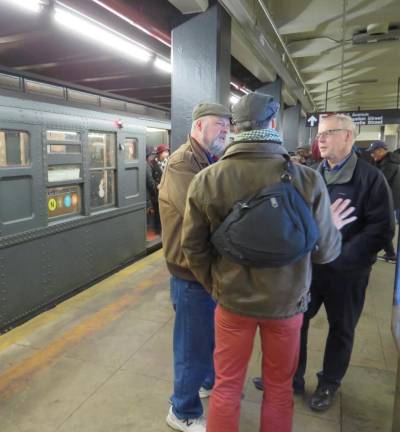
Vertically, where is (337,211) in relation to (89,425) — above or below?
above

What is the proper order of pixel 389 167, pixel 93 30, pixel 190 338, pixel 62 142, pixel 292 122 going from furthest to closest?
pixel 292 122, pixel 389 167, pixel 62 142, pixel 93 30, pixel 190 338

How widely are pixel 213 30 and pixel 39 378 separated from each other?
10.4 ft

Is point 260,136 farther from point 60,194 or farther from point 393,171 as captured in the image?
point 393,171

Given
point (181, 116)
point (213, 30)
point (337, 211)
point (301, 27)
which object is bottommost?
point (337, 211)

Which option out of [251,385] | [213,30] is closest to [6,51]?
[213,30]

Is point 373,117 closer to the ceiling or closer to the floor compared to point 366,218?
closer to the ceiling

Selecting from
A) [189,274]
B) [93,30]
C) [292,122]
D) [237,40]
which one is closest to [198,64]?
[93,30]

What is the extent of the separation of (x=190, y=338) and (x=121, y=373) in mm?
1001

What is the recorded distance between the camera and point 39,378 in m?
2.63

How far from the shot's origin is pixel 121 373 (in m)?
2.68

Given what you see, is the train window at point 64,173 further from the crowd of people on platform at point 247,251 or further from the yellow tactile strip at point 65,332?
Result: the crowd of people on platform at point 247,251

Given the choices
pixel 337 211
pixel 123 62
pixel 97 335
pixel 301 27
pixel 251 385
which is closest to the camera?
pixel 337 211

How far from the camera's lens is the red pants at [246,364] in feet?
5.21

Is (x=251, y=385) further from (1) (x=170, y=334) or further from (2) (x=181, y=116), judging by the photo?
(2) (x=181, y=116)
